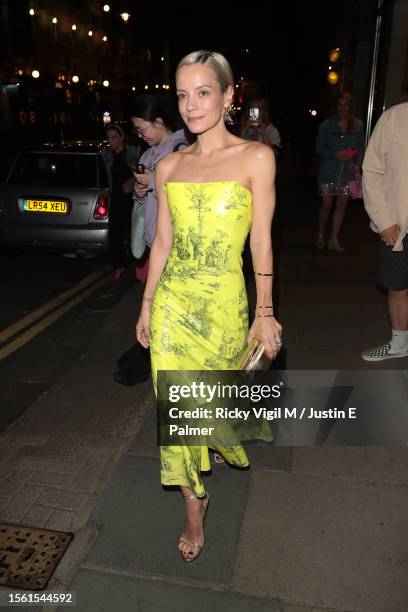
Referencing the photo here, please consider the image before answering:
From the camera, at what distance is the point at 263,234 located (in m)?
2.29

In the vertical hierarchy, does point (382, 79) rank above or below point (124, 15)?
below

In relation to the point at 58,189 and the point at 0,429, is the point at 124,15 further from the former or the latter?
the point at 0,429

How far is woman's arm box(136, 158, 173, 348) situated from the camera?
2438mm

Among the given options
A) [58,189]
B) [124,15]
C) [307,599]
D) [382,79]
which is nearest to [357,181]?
[382,79]

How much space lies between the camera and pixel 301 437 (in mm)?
3367

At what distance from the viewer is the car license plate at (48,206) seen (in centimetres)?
705

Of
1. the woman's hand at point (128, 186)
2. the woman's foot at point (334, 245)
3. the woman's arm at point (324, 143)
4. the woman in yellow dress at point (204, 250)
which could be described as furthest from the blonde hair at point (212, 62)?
the woman's foot at point (334, 245)

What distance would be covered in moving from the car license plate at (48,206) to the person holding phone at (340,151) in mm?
3739

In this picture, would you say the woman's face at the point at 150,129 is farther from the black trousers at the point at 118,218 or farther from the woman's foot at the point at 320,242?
the woman's foot at the point at 320,242

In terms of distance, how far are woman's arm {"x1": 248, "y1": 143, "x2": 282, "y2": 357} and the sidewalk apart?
971 mm

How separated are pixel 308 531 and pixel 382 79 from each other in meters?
5.68

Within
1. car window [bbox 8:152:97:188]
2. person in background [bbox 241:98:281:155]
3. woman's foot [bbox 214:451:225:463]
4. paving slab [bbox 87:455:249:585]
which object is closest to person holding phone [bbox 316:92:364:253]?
person in background [bbox 241:98:281:155]

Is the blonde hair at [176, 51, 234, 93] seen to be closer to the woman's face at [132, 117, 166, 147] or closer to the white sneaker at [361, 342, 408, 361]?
the woman's face at [132, 117, 166, 147]

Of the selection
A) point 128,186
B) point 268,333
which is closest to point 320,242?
point 128,186
